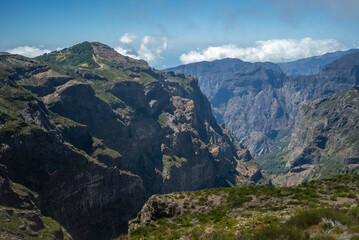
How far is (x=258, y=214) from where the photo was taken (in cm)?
4638

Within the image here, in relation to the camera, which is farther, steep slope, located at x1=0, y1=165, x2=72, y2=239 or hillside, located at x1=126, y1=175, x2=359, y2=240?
steep slope, located at x1=0, y1=165, x2=72, y2=239

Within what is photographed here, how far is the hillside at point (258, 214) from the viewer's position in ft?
93.8

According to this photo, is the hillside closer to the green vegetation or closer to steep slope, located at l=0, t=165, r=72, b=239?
the green vegetation

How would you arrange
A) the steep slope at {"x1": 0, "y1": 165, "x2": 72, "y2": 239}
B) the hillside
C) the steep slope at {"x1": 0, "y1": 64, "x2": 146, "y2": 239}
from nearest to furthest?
the hillside → the steep slope at {"x1": 0, "y1": 165, "x2": 72, "y2": 239} → the steep slope at {"x1": 0, "y1": 64, "x2": 146, "y2": 239}

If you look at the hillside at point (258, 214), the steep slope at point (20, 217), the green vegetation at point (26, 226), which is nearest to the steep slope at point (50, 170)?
the green vegetation at point (26, 226)

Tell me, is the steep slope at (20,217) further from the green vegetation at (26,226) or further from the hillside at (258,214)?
the hillside at (258,214)

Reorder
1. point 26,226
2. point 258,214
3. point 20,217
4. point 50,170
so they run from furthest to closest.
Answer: point 50,170, point 20,217, point 26,226, point 258,214

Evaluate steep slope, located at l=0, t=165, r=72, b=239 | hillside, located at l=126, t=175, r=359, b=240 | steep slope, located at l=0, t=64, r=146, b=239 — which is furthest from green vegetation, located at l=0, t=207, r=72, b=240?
hillside, located at l=126, t=175, r=359, b=240

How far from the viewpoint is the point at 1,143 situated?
147875 mm

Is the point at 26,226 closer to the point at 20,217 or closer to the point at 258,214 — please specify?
the point at 20,217

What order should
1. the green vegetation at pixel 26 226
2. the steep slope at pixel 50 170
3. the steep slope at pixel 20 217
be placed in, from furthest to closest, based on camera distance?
the steep slope at pixel 50 170
the steep slope at pixel 20 217
the green vegetation at pixel 26 226

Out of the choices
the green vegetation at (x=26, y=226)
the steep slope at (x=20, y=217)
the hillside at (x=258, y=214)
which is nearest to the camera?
the hillside at (x=258, y=214)

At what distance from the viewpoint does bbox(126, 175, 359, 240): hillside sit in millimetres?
28578

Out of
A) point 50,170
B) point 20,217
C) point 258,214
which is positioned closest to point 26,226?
point 20,217
